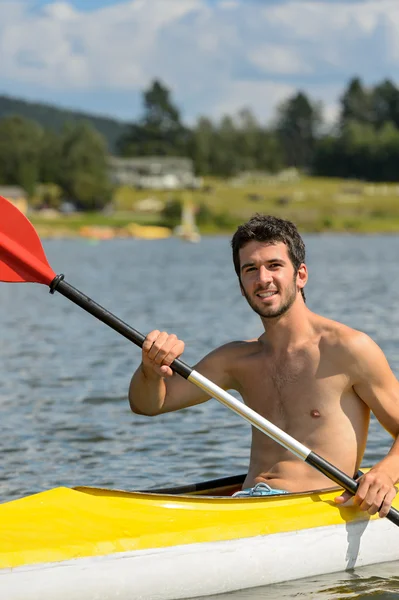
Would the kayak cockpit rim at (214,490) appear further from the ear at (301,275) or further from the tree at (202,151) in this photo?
the tree at (202,151)

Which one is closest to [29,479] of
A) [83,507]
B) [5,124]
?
[83,507]

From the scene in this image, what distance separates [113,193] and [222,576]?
111073 millimetres

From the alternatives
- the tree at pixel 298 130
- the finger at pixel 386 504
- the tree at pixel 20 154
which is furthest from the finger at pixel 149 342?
the tree at pixel 298 130

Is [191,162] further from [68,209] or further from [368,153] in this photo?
[68,209]

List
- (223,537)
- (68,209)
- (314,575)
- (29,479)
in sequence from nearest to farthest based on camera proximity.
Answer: (223,537) → (314,575) → (29,479) → (68,209)

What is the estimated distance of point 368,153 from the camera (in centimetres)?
15125

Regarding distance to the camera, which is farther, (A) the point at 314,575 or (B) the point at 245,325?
(B) the point at 245,325

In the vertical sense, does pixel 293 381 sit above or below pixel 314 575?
above

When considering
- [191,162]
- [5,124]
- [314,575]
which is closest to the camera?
[314,575]

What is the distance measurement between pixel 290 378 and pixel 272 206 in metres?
109

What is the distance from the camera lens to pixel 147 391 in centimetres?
566

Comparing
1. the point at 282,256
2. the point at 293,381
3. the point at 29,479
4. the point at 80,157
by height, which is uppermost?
the point at 80,157

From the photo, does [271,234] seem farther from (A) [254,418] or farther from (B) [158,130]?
(B) [158,130]

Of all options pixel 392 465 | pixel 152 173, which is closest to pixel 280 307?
pixel 392 465
